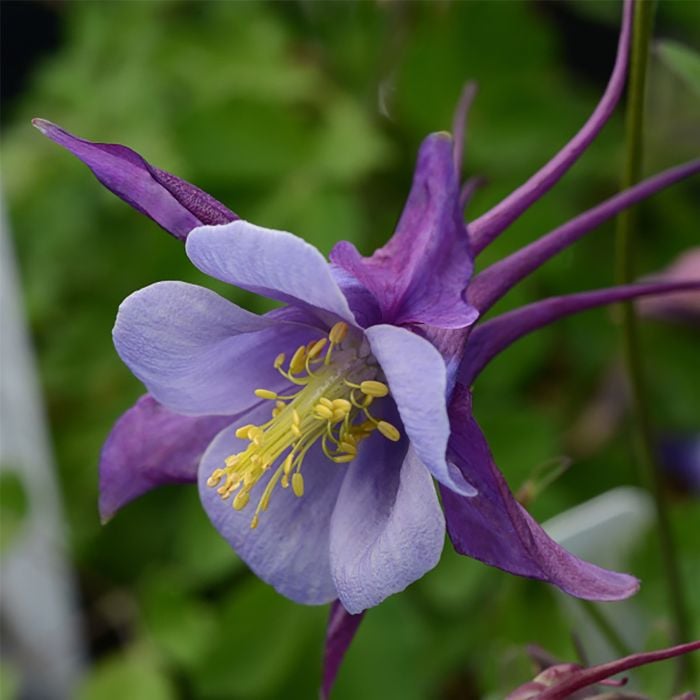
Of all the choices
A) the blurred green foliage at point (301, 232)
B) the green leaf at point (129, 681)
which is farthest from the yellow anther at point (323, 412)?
the green leaf at point (129, 681)

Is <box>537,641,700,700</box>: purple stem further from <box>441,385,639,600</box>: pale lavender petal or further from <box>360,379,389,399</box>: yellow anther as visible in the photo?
<box>360,379,389,399</box>: yellow anther

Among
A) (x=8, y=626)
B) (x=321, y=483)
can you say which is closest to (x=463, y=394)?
(x=321, y=483)

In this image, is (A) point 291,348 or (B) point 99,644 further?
(B) point 99,644

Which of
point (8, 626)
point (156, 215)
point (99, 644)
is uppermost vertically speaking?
point (156, 215)

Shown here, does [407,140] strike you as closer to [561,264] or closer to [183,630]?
[561,264]

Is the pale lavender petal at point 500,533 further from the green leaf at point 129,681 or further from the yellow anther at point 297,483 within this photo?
the green leaf at point 129,681
